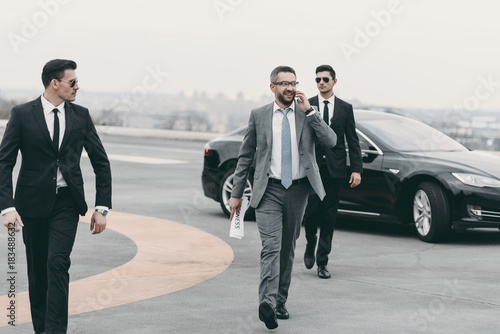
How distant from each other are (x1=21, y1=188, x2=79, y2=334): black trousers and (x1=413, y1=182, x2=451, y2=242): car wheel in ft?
17.3

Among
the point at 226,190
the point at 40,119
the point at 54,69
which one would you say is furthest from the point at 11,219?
the point at 226,190

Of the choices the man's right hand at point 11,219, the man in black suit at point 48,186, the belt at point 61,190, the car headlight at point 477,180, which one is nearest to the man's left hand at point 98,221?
the man in black suit at point 48,186

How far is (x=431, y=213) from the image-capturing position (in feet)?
31.6

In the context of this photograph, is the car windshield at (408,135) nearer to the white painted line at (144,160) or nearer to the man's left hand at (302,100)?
the man's left hand at (302,100)

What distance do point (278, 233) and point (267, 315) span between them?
25.2 inches

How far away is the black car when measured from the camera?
9531 mm

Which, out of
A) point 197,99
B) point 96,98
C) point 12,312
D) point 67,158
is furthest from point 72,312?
point 197,99

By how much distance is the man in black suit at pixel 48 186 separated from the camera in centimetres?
518

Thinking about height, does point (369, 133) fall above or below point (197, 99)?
above

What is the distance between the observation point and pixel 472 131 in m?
21.7

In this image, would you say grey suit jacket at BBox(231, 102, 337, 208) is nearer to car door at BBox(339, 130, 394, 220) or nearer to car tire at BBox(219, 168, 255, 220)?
car door at BBox(339, 130, 394, 220)

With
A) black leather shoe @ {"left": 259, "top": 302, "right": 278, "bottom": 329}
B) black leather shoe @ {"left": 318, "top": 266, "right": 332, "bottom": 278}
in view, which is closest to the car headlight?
black leather shoe @ {"left": 318, "top": 266, "right": 332, "bottom": 278}

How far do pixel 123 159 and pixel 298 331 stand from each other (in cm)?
1685

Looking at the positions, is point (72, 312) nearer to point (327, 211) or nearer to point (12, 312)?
point (12, 312)
